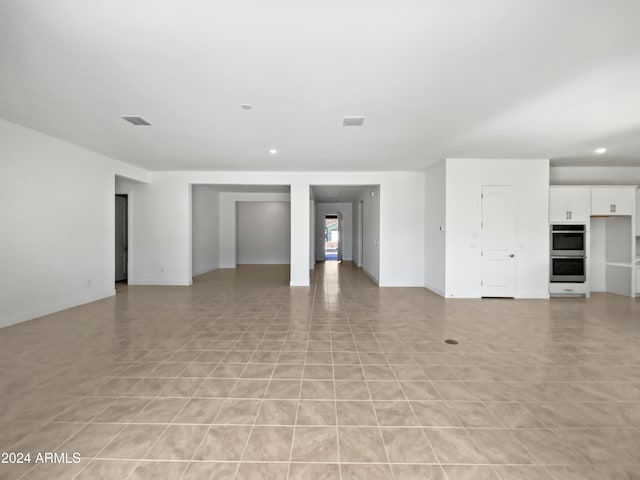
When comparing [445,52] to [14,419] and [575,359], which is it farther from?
[14,419]

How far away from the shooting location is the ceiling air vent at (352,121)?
3.79 m

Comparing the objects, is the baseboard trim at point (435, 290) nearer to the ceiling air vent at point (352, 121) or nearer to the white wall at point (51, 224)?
the ceiling air vent at point (352, 121)

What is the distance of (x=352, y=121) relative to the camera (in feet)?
12.8

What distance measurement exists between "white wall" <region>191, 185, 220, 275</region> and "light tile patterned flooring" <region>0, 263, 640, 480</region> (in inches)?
186

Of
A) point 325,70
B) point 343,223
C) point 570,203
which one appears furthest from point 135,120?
point 343,223

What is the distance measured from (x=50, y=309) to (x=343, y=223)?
1083 cm

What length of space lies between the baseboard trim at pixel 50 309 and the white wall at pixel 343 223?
8978 millimetres

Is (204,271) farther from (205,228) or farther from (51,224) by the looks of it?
(51,224)

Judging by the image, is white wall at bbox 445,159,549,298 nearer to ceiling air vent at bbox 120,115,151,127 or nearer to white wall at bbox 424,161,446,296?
white wall at bbox 424,161,446,296

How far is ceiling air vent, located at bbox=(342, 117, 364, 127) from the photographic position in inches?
149

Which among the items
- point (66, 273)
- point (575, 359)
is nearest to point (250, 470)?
point (575, 359)

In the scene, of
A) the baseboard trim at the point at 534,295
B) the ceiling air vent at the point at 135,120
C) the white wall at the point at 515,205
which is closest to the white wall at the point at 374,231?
the white wall at the point at 515,205

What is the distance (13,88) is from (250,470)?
14.3 ft

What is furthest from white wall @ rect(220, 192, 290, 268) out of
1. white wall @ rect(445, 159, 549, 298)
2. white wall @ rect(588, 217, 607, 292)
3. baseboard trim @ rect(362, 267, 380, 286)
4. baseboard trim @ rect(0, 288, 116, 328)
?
white wall @ rect(588, 217, 607, 292)
